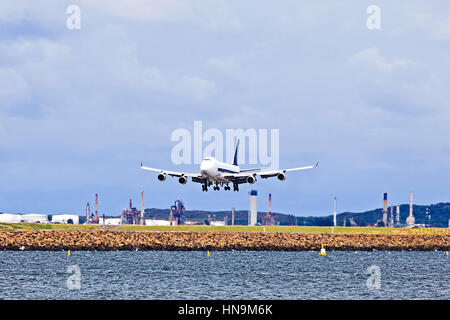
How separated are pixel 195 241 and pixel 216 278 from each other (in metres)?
51.5

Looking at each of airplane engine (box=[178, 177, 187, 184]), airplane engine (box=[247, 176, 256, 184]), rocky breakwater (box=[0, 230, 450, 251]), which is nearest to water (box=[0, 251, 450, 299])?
rocky breakwater (box=[0, 230, 450, 251])

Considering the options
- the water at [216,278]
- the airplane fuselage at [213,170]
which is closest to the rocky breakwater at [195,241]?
the water at [216,278]

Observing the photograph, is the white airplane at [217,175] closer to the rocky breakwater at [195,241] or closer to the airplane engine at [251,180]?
the airplane engine at [251,180]

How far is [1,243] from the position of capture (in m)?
133

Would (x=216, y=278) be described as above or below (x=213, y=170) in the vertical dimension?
below

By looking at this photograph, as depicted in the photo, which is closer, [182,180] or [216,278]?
[216,278]

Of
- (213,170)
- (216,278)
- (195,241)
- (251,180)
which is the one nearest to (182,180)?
(213,170)

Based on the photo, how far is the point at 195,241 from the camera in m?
142

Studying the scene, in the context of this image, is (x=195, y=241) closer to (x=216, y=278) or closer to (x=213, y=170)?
(x=213, y=170)

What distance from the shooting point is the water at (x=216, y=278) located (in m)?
74.7

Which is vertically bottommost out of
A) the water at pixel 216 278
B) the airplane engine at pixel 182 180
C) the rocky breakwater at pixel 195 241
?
the water at pixel 216 278

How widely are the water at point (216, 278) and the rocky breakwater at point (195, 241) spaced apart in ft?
26.0
